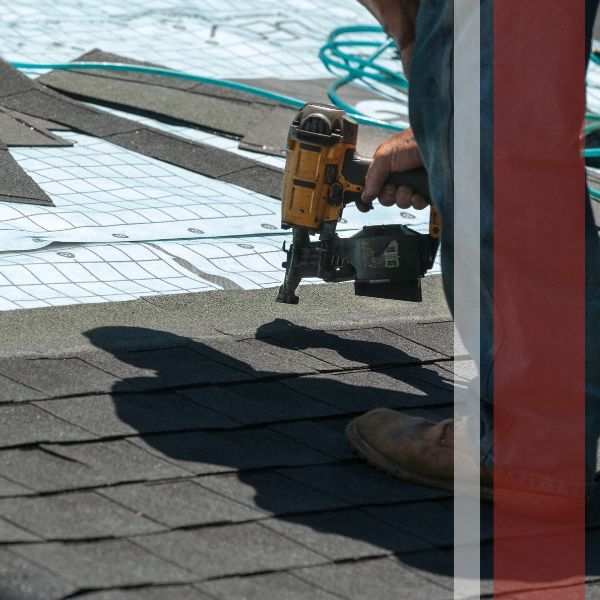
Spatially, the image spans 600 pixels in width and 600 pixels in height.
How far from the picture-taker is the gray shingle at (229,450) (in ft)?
6.64

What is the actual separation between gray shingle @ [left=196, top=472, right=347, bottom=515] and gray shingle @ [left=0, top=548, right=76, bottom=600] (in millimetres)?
433

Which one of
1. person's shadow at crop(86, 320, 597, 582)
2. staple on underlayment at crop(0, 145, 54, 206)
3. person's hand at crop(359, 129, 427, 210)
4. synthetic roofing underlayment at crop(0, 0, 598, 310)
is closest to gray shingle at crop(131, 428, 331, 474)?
person's shadow at crop(86, 320, 597, 582)

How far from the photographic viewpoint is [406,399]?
8.28 ft

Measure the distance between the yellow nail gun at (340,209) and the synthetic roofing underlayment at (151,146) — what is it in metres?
0.63

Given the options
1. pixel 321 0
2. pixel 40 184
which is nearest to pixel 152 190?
pixel 40 184

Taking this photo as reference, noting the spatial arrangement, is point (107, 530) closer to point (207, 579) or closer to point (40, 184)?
point (207, 579)

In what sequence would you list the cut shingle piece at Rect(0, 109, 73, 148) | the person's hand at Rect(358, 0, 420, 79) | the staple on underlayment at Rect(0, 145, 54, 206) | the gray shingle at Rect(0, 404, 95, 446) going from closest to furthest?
the gray shingle at Rect(0, 404, 95, 446) → the person's hand at Rect(358, 0, 420, 79) → the staple on underlayment at Rect(0, 145, 54, 206) → the cut shingle piece at Rect(0, 109, 73, 148)

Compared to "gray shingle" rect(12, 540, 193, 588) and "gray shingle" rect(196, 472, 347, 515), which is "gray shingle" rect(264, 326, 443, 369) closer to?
"gray shingle" rect(196, 472, 347, 515)

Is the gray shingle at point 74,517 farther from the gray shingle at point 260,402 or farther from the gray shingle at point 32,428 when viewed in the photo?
the gray shingle at point 260,402

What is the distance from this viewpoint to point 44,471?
1886mm

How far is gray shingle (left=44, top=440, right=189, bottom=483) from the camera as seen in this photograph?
6.31 feet

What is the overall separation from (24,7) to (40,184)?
9.58 ft

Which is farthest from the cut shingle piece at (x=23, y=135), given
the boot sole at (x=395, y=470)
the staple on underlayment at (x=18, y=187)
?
the boot sole at (x=395, y=470)

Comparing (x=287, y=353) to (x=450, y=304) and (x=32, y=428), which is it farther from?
(x=32, y=428)
